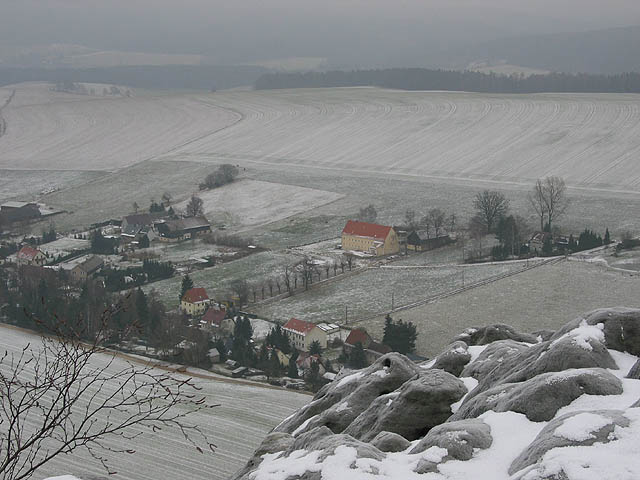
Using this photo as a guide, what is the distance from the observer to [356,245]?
2562 inches

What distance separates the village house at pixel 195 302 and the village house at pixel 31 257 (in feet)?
63.8

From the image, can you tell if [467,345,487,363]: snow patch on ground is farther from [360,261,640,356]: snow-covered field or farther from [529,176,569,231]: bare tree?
[529,176,569,231]: bare tree

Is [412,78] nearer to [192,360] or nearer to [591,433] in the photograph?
[192,360]

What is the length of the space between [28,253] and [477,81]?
123 m

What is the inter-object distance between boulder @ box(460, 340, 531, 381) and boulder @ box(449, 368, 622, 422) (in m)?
2.89

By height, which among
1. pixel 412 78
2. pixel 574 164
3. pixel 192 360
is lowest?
pixel 192 360

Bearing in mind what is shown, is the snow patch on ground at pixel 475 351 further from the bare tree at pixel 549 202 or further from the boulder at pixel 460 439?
the bare tree at pixel 549 202

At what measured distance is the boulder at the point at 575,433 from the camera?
938cm

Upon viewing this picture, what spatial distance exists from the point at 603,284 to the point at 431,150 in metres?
55.6

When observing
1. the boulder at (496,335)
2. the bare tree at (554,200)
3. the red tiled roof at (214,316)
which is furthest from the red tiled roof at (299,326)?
the bare tree at (554,200)

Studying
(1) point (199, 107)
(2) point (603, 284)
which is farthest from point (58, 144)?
(2) point (603, 284)

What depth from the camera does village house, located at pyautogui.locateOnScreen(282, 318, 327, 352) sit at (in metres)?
42.6

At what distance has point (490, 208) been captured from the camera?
70.2m

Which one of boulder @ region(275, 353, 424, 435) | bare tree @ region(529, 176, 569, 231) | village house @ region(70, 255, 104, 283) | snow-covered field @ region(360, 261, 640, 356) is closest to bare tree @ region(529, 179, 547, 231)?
bare tree @ region(529, 176, 569, 231)
